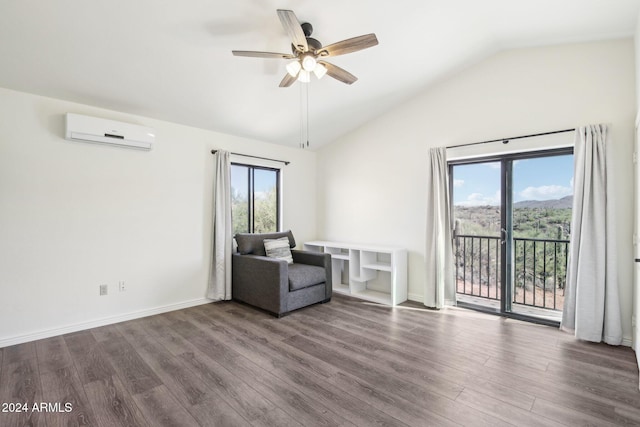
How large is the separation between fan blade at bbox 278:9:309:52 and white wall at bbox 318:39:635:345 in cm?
239

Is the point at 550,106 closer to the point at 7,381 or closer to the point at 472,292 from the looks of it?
the point at 472,292

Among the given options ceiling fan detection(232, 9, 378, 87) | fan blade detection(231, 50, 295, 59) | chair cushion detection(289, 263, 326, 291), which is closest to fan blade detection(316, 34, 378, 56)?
ceiling fan detection(232, 9, 378, 87)

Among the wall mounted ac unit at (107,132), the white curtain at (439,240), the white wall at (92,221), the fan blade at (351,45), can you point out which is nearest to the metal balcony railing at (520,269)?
the white curtain at (439,240)

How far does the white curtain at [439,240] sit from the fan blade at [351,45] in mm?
2043

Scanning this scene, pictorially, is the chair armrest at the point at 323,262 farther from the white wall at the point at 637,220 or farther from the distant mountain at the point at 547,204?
the white wall at the point at 637,220

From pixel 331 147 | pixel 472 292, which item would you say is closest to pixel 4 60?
pixel 331 147

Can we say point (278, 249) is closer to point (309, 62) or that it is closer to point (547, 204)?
point (309, 62)

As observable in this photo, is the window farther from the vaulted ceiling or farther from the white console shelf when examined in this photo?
the vaulted ceiling

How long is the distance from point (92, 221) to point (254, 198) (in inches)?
83.4

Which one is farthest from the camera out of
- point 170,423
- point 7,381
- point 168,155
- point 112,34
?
point 168,155

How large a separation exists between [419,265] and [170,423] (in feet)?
11.1

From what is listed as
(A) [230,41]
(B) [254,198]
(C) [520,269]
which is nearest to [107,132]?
(A) [230,41]

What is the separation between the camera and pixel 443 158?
12.6 ft

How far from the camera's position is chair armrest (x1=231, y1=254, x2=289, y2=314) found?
3.55m
